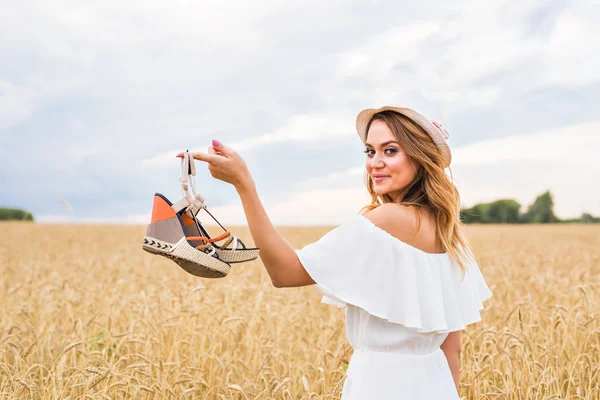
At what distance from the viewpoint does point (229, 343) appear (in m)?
4.28

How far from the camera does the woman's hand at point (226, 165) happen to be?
6.01 feet

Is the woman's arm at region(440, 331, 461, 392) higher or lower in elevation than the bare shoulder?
lower

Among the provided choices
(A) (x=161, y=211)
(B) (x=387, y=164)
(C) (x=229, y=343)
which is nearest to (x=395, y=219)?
(B) (x=387, y=164)

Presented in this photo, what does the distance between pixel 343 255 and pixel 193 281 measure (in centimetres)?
507

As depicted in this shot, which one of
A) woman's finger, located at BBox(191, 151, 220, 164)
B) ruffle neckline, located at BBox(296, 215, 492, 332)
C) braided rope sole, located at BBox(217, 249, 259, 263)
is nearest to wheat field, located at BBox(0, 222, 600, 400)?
ruffle neckline, located at BBox(296, 215, 492, 332)

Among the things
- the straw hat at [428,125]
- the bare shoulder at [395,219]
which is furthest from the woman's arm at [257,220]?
the straw hat at [428,125]

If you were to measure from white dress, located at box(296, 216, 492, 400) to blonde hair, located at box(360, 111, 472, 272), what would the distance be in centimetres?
8

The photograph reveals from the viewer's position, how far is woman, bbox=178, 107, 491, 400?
1943mm

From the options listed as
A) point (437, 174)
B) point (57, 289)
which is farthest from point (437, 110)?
point (57, 289)

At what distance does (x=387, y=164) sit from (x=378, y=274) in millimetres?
461

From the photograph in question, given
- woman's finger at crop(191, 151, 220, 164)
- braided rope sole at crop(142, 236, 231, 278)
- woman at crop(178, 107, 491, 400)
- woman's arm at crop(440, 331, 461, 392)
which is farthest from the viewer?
woman's arm at crop(440, 331, 461, 392)

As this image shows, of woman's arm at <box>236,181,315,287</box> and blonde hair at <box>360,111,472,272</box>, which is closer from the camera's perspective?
woman's arm at <box>236,181,315,287</box>

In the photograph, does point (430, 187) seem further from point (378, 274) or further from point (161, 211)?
point (161, 211)

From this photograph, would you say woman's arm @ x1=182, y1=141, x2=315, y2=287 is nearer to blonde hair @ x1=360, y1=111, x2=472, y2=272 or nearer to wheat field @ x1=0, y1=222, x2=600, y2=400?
blonde hair @ x1=360, y1=111, x2=472, y2=272
